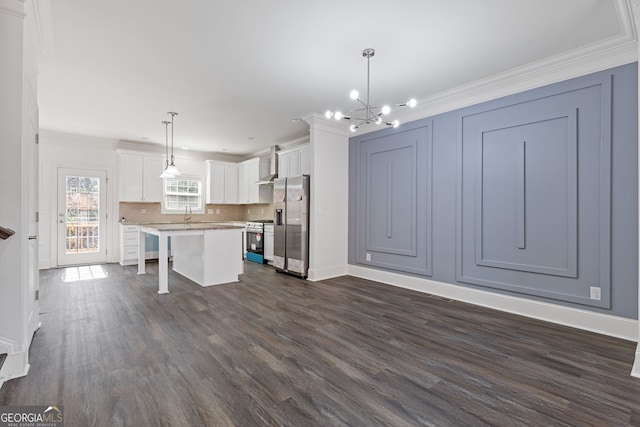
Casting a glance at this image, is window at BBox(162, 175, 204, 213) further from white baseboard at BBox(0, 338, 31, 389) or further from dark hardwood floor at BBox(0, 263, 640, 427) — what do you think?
white baseboard at BBox(0, 338, 31, 389)

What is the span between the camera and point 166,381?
2014mm

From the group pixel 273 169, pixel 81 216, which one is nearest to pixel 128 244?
pixel 81 216

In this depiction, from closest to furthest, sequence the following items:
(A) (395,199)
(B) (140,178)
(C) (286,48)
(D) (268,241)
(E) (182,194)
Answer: (C) (286,48) → (A) (395,199) → (D) (268,241) → (B) (140,178) → (E) (182,194)

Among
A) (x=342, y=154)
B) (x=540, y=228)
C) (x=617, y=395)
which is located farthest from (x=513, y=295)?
(x=342, y=154)

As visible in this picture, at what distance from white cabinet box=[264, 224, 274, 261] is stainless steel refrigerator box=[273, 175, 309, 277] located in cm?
65

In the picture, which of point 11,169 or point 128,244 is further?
point 128,244

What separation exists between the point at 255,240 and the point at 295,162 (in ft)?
7.06

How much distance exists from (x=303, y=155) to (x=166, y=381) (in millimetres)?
4268

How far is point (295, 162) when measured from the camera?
579 cm

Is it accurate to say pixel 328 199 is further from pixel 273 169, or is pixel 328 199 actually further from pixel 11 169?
pixel 11 169

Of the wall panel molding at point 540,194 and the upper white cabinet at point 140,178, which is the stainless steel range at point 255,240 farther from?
the wall panel molding at point 540,194

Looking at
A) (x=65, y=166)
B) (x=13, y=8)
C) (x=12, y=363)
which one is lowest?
(x=12, y=363)

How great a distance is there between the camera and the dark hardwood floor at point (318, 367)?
172 cm

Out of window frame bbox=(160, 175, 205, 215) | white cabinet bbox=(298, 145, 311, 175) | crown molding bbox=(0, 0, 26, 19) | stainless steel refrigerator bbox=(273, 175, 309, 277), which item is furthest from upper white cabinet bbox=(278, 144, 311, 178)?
crown molding bbox=(0, 0, 26, 19)
